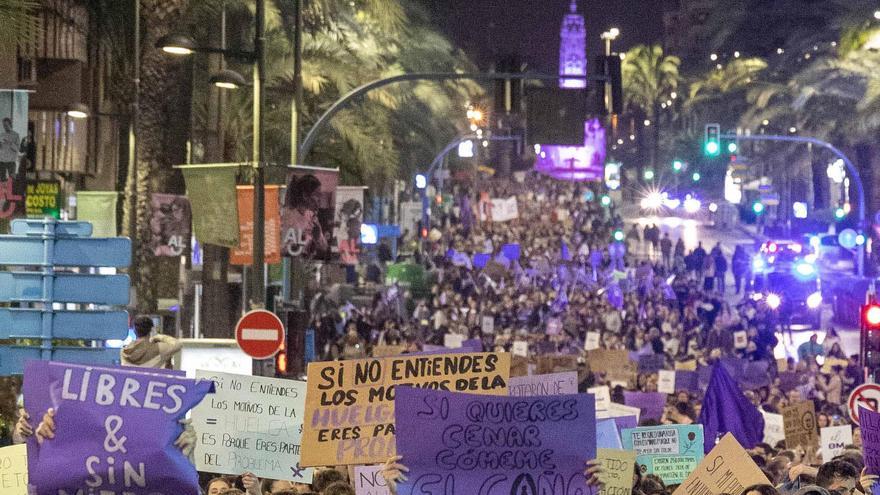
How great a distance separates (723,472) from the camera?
9148 mm

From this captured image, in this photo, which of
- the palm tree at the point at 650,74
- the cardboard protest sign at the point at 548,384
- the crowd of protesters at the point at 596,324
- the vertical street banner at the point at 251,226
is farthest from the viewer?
the palm tree at the point at 650,74

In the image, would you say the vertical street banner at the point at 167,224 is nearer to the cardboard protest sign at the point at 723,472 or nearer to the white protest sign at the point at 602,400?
the white protest sign at the point at 602,400

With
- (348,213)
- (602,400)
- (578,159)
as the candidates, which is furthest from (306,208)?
(578,159)

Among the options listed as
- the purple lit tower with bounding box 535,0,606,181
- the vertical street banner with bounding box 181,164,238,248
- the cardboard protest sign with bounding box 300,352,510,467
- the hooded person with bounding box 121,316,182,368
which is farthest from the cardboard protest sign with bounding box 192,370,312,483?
the purple lit tower with bounding box 535,0,606,181

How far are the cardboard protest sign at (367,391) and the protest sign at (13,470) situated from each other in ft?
4.97

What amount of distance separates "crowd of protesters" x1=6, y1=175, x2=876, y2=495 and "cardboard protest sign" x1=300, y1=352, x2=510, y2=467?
0.26m

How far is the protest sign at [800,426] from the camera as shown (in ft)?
52.4

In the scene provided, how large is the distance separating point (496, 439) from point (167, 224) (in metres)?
16.4

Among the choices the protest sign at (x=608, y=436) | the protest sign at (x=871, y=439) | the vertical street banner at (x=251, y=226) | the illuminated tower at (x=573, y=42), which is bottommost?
the protest sign at (x=608, y=436)

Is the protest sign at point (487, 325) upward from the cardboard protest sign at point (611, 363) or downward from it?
upward

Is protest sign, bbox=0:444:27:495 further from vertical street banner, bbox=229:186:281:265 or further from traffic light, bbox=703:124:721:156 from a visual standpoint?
traffic light, bbox=703:124:721:156

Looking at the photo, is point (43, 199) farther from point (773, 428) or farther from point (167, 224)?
point (773, 428)

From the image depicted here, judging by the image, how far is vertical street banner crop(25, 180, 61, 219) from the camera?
2602cm

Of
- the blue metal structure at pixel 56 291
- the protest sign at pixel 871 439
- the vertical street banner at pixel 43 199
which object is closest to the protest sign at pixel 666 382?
the blue metal structure at pixel 56 291
